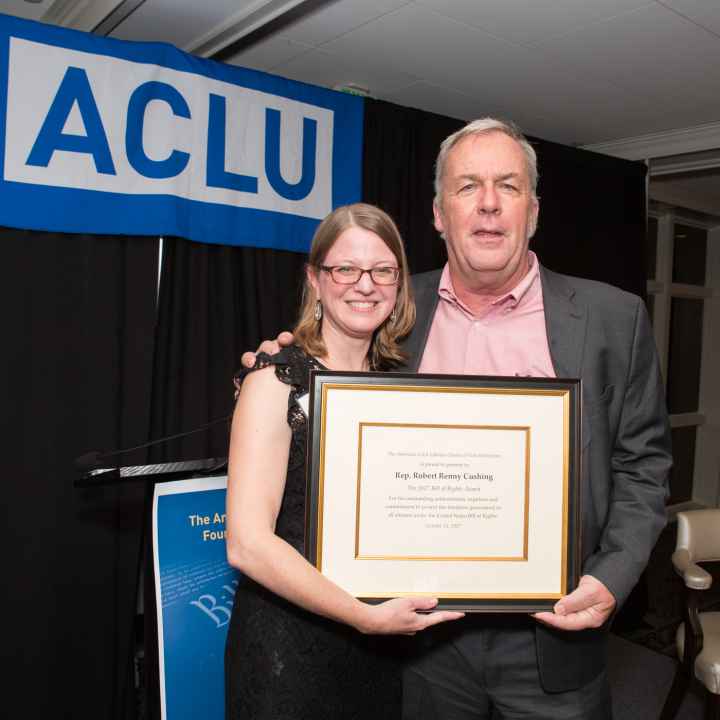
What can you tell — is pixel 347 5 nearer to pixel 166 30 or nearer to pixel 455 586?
pixel 166 30

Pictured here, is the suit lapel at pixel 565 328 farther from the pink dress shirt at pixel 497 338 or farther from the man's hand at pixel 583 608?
the man's hand at pixel 583 608

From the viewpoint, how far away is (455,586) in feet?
4.16

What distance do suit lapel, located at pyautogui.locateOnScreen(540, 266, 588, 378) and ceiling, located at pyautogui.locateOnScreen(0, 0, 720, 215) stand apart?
172cm

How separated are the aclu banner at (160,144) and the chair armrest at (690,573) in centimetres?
223

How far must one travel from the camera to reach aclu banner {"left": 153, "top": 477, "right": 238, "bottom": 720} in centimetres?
224

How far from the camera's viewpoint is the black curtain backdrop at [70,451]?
261cm

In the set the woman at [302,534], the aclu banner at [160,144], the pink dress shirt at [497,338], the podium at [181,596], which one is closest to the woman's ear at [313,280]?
the woman at [302,534]

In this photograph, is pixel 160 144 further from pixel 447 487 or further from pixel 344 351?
pixel 447 487

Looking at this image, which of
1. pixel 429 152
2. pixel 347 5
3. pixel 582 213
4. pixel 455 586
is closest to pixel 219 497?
pixel 455 586

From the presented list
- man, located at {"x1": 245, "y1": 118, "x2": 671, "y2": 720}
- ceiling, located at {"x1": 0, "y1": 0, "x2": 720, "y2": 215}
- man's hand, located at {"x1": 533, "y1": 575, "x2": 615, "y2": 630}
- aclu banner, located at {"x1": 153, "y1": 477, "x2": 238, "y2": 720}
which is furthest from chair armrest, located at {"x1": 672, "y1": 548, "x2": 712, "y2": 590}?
ceiling, located at {"x1": 0, "y1": 0, "x2": 720, "y2": 215}

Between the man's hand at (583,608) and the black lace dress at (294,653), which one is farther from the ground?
the man's hand at (583,608)

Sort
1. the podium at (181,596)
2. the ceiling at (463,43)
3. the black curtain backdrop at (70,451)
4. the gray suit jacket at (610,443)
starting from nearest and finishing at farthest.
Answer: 1. the gray suit jacket at (610,443)
2. the podium at (181,596)
3. the black curtain backdrop at (70,451)
4. the ceiling at (463,43)

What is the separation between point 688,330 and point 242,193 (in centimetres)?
602

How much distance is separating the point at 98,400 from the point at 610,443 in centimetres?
206
